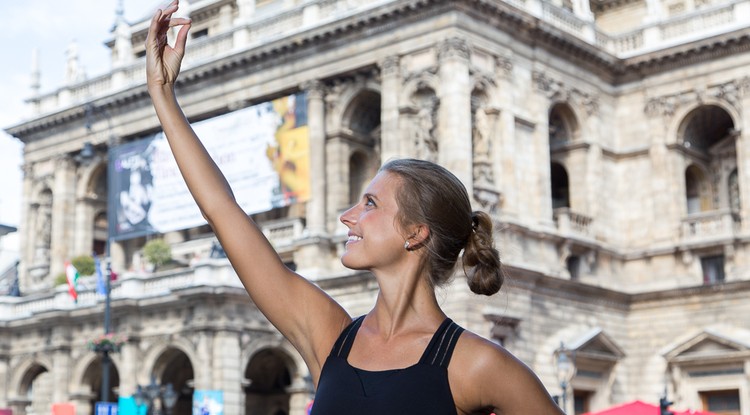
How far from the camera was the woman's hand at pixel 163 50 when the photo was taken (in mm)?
3117

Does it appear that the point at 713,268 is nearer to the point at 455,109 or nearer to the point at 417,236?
the point at 455,109

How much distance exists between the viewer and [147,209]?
39.8m

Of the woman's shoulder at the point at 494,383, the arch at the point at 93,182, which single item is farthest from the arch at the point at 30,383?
the woman's shoulder at the point at 494,383

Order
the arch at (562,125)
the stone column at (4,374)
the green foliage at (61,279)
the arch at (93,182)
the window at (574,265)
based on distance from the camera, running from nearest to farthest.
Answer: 1. the window at (574,265)
2. the arch at (562,125)
3. the stone column at (4,374)
4. the green foliage at (61,279)
5. the arch at (93,182)

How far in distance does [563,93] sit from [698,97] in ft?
13.6

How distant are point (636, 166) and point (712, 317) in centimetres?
543

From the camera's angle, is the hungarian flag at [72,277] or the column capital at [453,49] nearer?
the column capital at [453,49]

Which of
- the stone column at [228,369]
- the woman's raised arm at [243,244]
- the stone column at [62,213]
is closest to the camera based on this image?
the woman's raised arm at [243,244]

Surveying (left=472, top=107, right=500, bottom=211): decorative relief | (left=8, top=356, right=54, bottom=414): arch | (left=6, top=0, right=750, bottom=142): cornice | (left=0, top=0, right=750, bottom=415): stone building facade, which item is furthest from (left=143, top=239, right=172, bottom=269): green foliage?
(left=472, top=107, right=500, bottom=211): decorative relief

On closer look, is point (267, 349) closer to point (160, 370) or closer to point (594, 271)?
point (160, 370)

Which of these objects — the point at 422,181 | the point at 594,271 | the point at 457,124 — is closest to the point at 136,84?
the point at 457,124

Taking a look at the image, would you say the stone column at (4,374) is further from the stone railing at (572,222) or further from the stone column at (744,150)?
the stone column at (744,150)

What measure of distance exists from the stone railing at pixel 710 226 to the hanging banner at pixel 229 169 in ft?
37.0

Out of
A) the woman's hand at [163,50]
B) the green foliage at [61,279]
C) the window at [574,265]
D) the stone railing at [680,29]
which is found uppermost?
the stone railing at [680,29]
